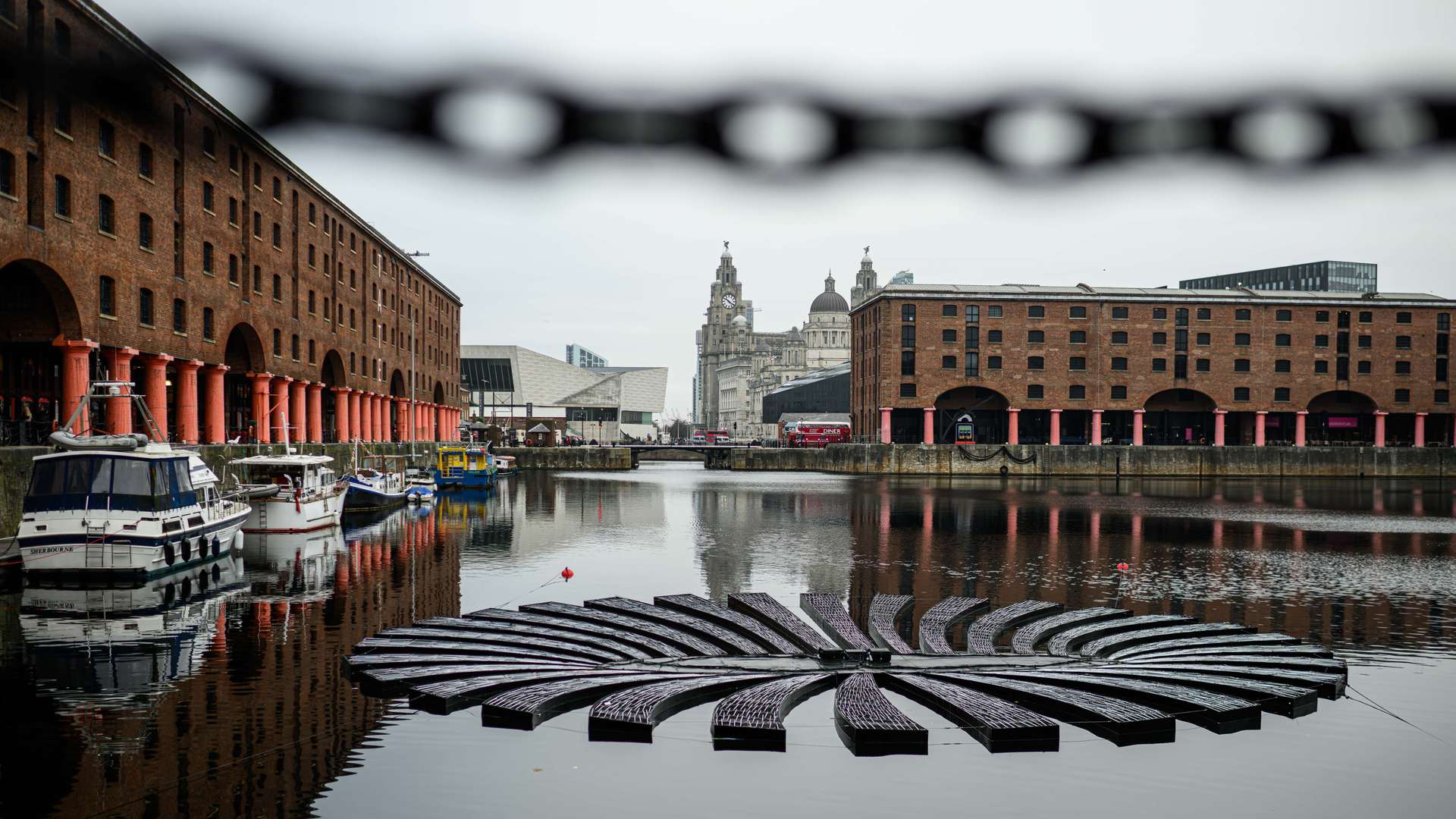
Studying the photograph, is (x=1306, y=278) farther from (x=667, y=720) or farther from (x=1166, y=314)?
(x=667, y=720)

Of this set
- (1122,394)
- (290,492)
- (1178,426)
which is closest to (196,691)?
(290,492)

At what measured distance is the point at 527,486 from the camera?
91.1 metres

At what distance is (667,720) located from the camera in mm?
14086

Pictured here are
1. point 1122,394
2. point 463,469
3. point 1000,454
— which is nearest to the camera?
point 463,469

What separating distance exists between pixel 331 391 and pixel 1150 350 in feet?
257

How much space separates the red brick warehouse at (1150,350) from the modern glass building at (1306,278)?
36.1 m

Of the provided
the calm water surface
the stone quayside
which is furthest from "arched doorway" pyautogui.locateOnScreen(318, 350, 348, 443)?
the stone quayside

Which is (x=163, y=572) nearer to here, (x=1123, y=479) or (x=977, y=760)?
(x=977, y=760)

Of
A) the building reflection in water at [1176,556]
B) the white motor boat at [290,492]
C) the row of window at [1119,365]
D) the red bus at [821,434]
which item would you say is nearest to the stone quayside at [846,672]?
the building reflection in water at [1176,556]

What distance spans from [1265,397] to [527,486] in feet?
247

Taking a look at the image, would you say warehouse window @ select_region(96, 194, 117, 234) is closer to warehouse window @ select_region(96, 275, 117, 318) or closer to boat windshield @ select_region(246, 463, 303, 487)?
warehouse window @ select_region(96, 275, 117, 318)

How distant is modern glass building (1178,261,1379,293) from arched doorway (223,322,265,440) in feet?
399

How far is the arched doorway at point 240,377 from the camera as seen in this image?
59656 mm

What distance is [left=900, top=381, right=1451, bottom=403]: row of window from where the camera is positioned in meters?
110
